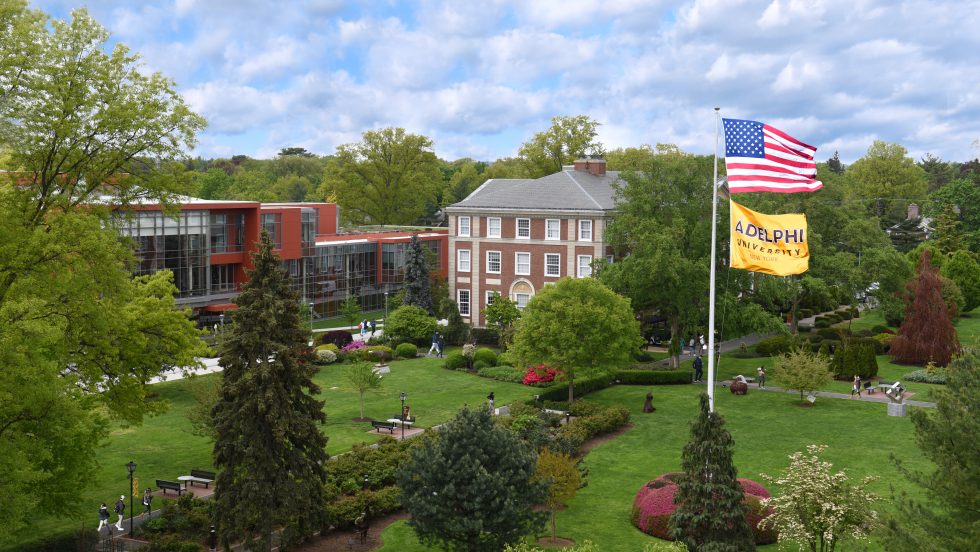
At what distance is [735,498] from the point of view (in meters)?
23.6

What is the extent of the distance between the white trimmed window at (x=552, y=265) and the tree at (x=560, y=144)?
3540cm

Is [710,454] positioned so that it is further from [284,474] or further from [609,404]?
[609,404]

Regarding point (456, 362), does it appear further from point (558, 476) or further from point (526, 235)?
point (558, 476)

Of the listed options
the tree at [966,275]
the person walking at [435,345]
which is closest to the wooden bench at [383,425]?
the person walking at [435,345]

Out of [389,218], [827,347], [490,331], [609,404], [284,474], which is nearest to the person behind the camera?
[284,474]

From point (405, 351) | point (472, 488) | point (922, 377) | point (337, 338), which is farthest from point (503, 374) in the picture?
point (472, 488)

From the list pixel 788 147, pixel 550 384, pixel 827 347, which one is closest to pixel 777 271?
pixel 788 147

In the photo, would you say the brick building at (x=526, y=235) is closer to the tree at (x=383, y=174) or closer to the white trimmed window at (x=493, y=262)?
the white trimmed window at (x=493, y=262)

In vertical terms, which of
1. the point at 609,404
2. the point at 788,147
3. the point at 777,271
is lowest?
the point at 609,404

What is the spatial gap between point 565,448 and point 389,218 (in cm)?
7393

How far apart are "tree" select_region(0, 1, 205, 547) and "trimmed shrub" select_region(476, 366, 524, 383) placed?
2329cm

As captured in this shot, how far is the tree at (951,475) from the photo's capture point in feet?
53.9

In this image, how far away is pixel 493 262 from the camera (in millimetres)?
68375

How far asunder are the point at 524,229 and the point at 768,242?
43035 millimetres
